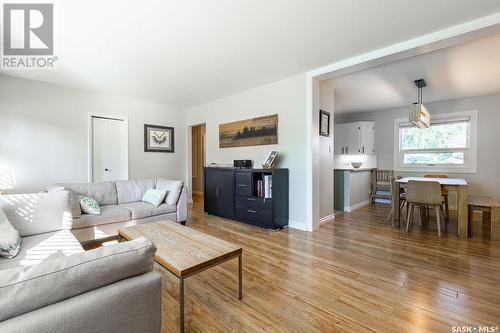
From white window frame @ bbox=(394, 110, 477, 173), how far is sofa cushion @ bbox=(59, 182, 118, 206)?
6.27 meters

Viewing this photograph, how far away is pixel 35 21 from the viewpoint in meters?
2.20

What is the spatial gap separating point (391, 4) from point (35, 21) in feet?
10.7

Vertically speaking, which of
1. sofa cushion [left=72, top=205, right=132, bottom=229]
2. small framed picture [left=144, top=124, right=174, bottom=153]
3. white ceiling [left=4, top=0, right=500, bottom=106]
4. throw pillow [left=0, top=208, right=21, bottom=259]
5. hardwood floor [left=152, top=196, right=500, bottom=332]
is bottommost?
hardwood floor [left=152, top=196, right=500, bottom=332]

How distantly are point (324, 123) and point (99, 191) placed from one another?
3729 millimetres

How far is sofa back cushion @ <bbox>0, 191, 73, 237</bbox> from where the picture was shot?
6.74 feet

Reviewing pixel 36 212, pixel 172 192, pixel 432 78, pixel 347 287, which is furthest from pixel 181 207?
pixel 432 78

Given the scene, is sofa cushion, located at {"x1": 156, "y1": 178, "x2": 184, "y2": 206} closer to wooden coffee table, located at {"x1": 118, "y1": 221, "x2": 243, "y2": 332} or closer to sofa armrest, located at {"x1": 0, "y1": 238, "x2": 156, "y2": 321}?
wooden coffee table, located at {"x1": 118, "y1": 221, "x2": 243, "y2": 332}

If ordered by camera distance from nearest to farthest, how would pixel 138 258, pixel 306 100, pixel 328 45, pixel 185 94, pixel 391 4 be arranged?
pixel 138 258
pixel 391 4
pixel 328 45
pixel 306 100
pixel 185 94

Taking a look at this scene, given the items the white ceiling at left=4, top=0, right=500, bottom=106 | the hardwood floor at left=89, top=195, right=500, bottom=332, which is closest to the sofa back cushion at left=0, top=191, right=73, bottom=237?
the hardwood floor at left=89, top=195, right=500, bottom=332

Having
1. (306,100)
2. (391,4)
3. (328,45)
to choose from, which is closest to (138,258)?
(391,4)

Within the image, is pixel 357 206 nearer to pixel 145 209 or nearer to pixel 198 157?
pixel 145 209

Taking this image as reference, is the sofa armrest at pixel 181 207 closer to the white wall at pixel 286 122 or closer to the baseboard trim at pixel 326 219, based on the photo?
the white wall at pixel 286 122

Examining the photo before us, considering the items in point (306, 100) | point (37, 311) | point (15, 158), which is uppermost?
point (306, 100)

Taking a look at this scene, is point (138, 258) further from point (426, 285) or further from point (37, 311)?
point (426, 285)
